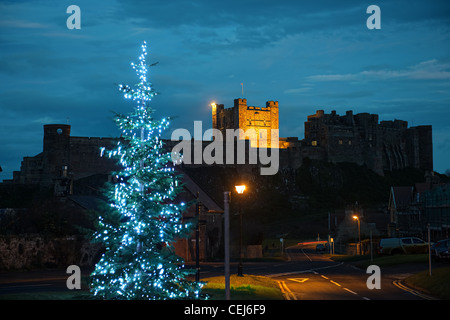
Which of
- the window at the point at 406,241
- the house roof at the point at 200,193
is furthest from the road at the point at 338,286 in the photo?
the house roof at the point at 200,193

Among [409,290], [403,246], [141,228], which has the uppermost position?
[141,228]

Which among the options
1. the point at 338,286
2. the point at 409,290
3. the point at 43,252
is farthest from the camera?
the point at 43,252

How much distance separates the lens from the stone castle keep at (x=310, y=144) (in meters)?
104

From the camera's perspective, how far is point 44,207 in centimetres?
4712

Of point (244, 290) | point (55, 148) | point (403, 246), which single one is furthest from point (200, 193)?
point (55, 148)

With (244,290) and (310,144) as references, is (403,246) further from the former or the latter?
(310,144)

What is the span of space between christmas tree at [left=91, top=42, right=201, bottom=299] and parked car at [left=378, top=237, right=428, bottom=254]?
104 feet

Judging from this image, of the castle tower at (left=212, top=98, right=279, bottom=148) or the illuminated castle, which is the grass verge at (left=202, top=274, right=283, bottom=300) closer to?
the illuminated castle

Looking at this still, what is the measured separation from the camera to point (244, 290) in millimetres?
22953

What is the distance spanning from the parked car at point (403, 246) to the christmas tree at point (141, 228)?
31.6m

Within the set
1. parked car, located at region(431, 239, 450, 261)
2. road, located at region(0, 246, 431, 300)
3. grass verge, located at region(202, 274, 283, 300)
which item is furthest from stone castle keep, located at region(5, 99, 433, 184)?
grass verge, located at region(202, 274, 283, 300)

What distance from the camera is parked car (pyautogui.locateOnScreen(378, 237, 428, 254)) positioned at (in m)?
45.4

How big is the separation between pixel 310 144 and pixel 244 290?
4867 inches

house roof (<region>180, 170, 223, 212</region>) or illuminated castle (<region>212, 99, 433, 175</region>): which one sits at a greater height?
illuminated castle (<region>212, 99, 433, 175</region>)
